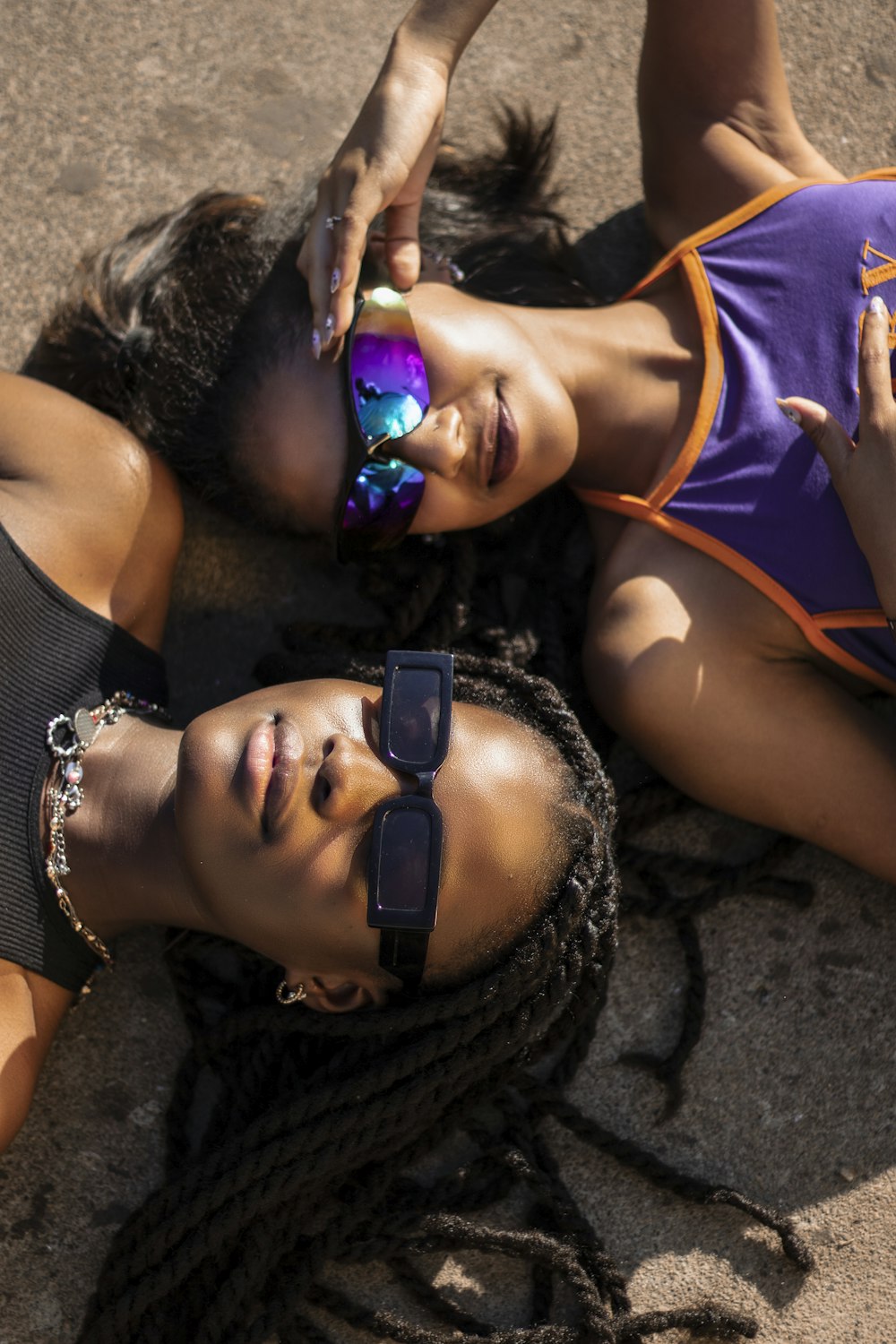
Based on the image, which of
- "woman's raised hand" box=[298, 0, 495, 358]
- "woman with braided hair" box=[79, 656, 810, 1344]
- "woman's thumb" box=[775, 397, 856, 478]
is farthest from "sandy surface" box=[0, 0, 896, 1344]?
"woman's thumb" box=[775, 397, 856, 478]

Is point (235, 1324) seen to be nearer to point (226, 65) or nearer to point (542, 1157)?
point (542, 1157)

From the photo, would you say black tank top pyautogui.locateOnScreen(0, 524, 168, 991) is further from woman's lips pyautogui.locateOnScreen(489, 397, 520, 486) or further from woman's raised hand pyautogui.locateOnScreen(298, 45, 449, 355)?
woman's lips pyautogui.locateOnScreen(489, 397, 520, 486)

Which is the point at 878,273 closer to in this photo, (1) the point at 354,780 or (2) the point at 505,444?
(2) the point at 505,444

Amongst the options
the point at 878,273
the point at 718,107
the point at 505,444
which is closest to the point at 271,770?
the point at 505,444

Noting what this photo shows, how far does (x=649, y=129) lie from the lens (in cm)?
303

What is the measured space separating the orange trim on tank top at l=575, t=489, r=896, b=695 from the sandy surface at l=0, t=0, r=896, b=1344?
1.71 ft

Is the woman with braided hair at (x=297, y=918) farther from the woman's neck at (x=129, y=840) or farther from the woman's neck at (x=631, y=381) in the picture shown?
the woman's neck at (x=631, y=381)

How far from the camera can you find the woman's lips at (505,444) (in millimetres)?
2539

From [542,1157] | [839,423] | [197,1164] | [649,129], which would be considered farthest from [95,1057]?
[649,129]

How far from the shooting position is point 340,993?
2326mm

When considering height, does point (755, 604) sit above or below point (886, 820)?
above

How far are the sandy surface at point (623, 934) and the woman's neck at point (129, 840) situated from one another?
38 cm

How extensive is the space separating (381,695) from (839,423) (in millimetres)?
1235

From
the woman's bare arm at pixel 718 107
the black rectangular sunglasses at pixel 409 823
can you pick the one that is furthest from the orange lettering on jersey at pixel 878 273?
the black rectangular sunglasses at pixel 409 823
